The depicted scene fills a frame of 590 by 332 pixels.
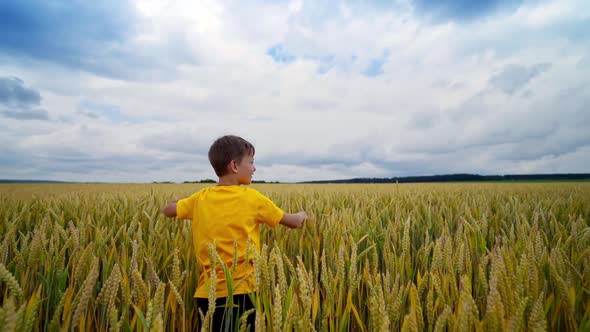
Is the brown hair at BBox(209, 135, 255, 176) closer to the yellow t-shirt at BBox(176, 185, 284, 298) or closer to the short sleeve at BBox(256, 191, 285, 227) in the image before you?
the yellow t-shirt at BBox(176, 185, 284, 298)

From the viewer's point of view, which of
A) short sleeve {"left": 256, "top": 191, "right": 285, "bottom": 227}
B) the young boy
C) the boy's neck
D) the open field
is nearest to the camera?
the open field

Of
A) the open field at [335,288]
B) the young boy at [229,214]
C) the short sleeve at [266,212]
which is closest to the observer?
the open field at [335,288]

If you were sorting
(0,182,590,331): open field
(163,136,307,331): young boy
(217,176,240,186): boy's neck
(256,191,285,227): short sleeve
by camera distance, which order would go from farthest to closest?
(217,176,240,186): boy's neck
(256,191,285,227): short sleeve
(163,136,307,331): young boy
(0,182,590,331): open field

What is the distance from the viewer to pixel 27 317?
0.71 meters

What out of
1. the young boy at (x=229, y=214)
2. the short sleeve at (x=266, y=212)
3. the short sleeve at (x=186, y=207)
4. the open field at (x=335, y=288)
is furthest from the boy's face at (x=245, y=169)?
the open field at (x=335, y=288)

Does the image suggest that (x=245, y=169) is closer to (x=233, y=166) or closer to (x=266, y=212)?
(x=233, y=166)

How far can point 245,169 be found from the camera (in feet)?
6.72

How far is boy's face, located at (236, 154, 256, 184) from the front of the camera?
6.64 ft

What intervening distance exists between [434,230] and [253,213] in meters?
1.61

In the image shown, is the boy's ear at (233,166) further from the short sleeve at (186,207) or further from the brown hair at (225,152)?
the short sleeve at (186,207)

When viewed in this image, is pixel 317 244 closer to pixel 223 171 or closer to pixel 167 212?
pixel 223 171

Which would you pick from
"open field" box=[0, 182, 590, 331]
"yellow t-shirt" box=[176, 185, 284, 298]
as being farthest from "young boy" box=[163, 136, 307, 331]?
"open field" box=[0, 182, 590, 331]

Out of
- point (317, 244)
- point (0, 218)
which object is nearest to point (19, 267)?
point (317, 244)

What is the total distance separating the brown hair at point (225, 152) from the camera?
1995mm
